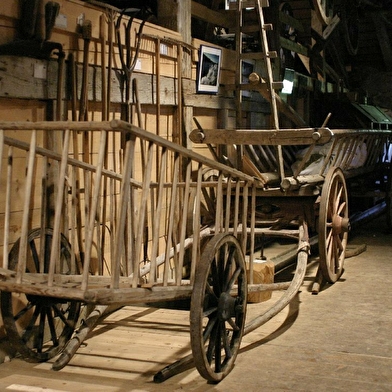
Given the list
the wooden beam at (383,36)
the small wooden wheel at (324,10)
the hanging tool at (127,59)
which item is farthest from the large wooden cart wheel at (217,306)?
the wooden beam at (383,36)

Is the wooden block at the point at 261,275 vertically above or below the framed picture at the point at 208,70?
below

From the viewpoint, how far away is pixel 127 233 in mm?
4453

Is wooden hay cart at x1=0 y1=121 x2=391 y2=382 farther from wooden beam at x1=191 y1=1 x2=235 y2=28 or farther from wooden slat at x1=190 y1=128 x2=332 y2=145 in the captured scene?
wooden beam at x1=191 y1=1 x2=235 y2=28

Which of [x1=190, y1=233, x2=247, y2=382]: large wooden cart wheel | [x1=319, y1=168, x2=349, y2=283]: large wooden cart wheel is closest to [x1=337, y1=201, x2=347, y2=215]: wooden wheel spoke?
[x1=319, y1=168, x2=349, y2=283]: large wooden cart wheel

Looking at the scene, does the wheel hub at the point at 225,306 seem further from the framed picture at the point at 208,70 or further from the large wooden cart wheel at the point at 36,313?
the framed picture at the point at 208,70

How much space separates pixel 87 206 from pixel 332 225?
10.1ft

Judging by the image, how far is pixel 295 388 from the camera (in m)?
3.70

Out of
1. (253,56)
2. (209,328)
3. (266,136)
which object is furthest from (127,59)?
(209,328)

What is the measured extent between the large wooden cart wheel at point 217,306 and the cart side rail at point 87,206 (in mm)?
129

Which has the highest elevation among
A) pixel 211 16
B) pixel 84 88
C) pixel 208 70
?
pixel 211 16

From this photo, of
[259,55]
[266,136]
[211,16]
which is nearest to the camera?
[266,136]

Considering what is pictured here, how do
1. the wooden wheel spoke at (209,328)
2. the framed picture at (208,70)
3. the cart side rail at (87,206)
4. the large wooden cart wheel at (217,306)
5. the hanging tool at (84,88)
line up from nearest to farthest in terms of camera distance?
the cart side rail at (87,206) → the large wooden cart wheel at (217,306) → the wooden wheel spoke at (209,328) → the hanging tool at (84,88) → the framed picture at (208,70)

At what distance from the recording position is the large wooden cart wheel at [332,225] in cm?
572

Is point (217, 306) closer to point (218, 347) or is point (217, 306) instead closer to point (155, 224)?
point (218, 347)
